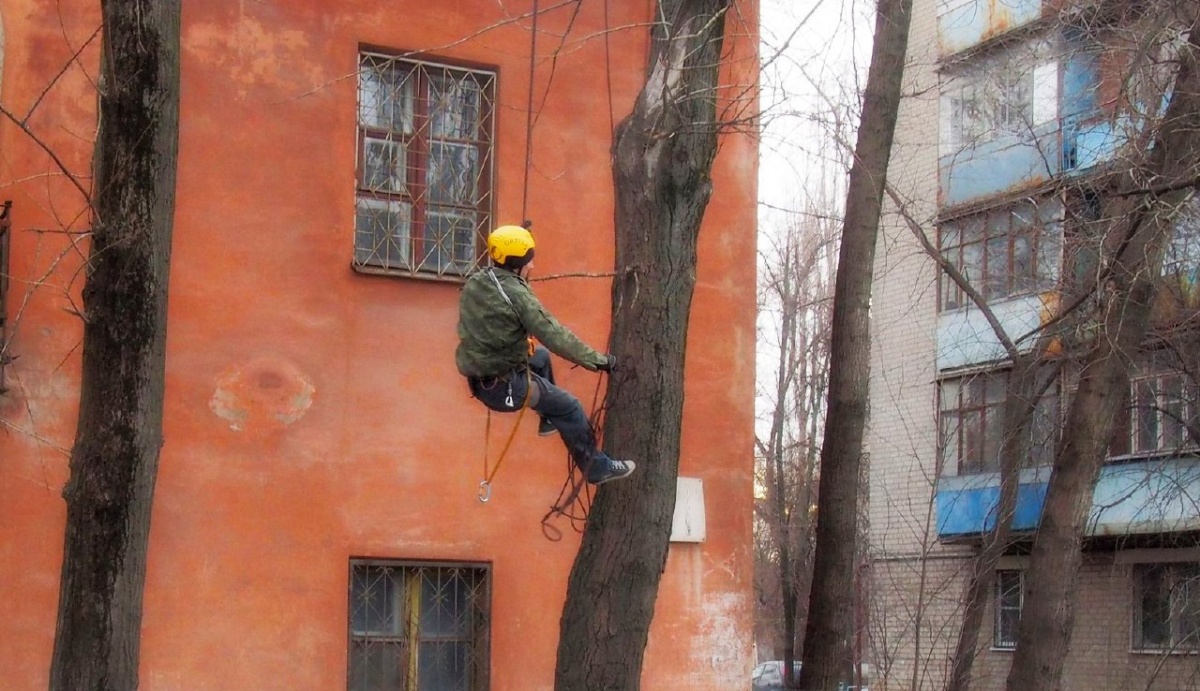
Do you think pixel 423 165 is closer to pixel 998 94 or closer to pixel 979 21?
pixel 998 94

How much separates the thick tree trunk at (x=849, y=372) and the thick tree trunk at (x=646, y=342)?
15.5 ft

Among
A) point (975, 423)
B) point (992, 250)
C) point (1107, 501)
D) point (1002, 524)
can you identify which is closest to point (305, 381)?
point (1002, 524)

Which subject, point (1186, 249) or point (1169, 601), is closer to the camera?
point (1186, 249)

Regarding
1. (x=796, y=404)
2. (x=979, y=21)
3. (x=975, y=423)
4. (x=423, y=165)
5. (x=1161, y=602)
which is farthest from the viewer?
(x=796, y=404)

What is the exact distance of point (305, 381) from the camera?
38.4 feet

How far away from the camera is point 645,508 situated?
738 centimetres

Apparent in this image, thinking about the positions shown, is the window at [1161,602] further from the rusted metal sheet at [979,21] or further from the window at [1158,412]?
the rusted metal sheet at [979,21]

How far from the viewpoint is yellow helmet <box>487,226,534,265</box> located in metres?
7.99

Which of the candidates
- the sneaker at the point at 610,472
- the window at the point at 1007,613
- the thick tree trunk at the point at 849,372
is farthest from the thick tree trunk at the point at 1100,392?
the window at the point at 1007,613

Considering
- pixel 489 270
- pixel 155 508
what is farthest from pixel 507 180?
pixel 489 270

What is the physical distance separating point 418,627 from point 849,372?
413 centimetres

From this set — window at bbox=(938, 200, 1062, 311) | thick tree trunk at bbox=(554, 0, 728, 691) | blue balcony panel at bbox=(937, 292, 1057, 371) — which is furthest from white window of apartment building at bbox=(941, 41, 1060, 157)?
thick tree trunk at bbox=(554, 0, 728, 691)

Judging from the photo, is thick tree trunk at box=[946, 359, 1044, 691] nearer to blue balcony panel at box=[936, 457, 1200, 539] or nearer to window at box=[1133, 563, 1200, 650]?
blue balcony panel at box=[936, 457, 1200, 539]

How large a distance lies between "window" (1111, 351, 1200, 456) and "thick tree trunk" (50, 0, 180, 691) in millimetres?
12353
